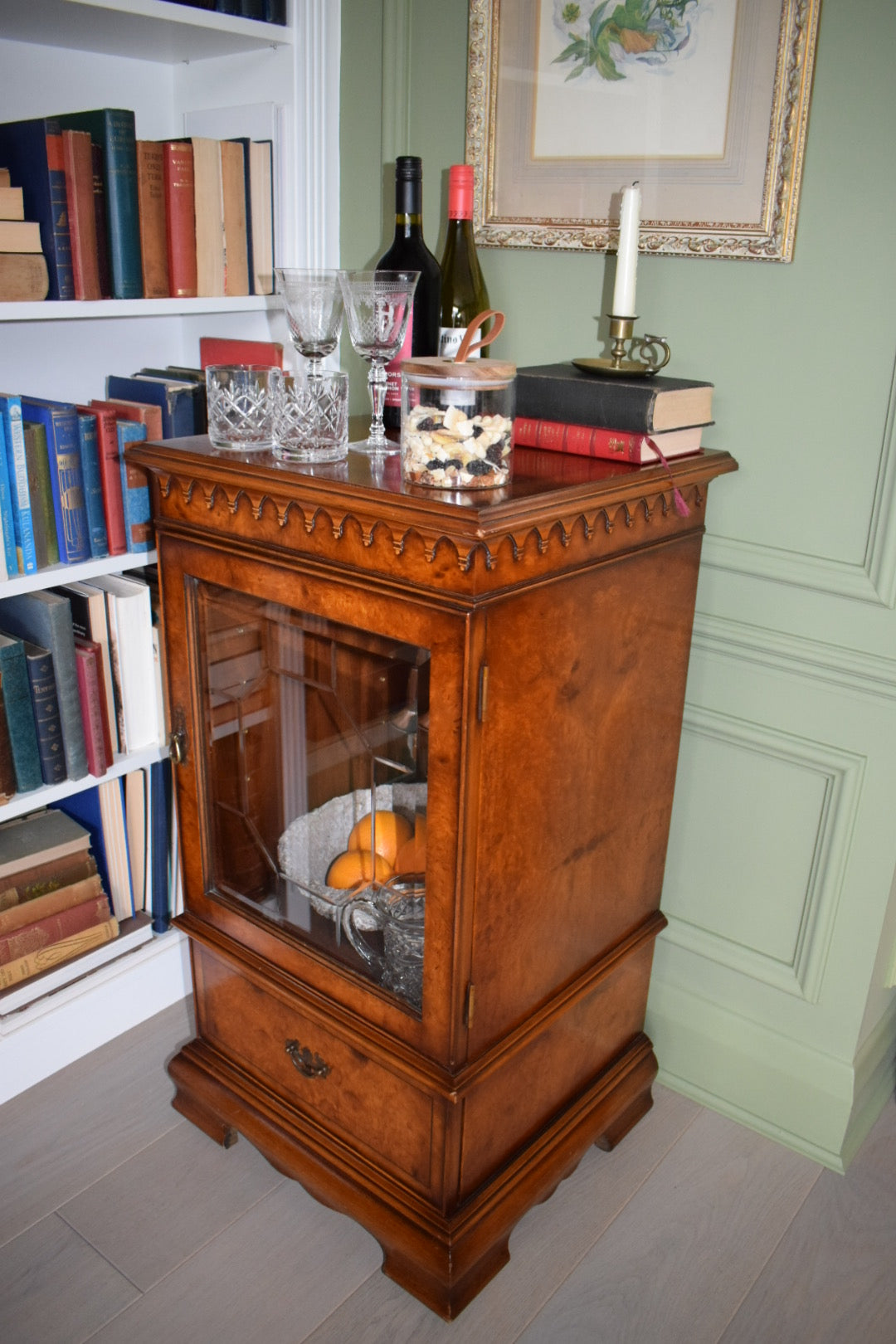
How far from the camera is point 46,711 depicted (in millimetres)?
1519

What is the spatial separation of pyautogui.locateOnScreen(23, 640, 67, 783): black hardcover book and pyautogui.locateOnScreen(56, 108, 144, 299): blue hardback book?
20.3 inches

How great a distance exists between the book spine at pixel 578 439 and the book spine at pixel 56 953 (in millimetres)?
1053

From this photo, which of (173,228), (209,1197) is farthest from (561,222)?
(209,1197)

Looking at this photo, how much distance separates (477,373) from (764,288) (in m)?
0.49

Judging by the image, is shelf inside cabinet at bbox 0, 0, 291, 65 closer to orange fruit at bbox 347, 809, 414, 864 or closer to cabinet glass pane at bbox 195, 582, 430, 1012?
cabinet glass pane at bbox 195, 582, 430, 1012

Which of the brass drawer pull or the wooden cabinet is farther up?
the wooden cabinet

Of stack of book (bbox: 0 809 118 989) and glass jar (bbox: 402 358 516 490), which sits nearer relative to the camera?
glass jar (bbox: 402 358 516 490)

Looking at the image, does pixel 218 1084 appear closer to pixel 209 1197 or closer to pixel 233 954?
pixel 209 1197

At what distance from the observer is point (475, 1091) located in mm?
1219

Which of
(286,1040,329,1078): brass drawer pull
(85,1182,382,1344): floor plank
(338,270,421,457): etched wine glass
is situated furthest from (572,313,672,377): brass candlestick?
(85,1182,382,1344): floor plank

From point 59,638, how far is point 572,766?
78 cm

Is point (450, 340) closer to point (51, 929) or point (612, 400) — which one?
point (612, 400)

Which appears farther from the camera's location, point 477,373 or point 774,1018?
point 774,1018

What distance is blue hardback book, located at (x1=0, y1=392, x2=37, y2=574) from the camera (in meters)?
1.39
